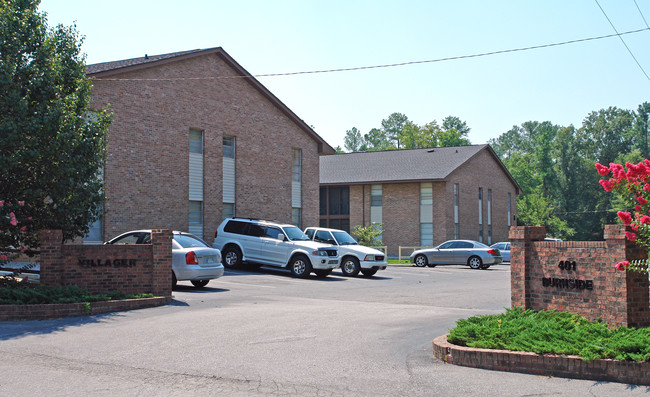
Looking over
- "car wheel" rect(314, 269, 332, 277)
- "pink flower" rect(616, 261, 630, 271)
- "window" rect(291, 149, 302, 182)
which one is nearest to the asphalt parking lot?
"pink flower" rect(616, 261, 630, 271)

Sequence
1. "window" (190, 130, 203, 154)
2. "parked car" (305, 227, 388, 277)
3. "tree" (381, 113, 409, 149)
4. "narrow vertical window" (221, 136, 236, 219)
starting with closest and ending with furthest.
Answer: "parked car" (305, 227, 388, 277) → "window" (190, 130, 203, 154) → "narrow vertical window" (221, 136, 236, 219) → "tree" (381, 113, 409, 149)

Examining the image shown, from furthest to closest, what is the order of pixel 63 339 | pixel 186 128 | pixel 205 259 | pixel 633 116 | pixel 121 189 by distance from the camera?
pixel 633 116, pixel 186 128, pixel 121 189, pixel 205 259, pixel 63 339

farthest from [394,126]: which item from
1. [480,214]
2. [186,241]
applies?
[186,241]

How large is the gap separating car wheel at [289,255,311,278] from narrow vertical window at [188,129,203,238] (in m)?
6.56

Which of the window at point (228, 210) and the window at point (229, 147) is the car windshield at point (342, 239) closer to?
the window at point (228, 210)

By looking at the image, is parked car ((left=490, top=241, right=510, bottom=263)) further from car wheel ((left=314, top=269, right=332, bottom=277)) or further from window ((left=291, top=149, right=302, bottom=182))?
car wheel ((left=314, top=269, right=332, bottom=277))

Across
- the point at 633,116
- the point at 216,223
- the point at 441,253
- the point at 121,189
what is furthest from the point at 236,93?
the point at 633,116

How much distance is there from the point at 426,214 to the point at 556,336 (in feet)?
120

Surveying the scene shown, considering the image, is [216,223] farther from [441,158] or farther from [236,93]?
[441,158]

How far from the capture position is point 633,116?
101688 millimetres

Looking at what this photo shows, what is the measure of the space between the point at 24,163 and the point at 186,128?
13.2 meters

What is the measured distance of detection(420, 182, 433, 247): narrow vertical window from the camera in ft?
147

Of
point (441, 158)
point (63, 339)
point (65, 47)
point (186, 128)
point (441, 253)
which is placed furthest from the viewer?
point (441, 158)

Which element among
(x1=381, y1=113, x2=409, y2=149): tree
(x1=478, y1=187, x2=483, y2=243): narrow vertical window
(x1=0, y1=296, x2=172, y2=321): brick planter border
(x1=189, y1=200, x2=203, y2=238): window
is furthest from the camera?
(x1=381, y1=113, x2=409, y2=149): tree
